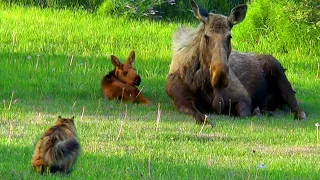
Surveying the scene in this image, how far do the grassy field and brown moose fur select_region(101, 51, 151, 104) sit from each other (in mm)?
221

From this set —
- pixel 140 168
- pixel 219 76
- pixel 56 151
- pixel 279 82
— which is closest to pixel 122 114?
pixel 219 76

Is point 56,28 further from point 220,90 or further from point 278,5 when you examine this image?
point 220,90

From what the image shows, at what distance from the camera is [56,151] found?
776 cm

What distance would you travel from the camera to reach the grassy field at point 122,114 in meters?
9.30

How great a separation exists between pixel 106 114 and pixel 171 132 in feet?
6.50

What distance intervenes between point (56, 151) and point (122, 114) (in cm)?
565

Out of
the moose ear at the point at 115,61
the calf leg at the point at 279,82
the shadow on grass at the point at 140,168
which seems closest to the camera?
the shadow on grass at the point at 140,168

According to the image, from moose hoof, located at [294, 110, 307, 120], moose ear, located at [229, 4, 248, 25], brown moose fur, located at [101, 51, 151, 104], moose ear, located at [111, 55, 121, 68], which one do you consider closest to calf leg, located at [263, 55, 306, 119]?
moose hoof, located at [294, 110, 307, 120]

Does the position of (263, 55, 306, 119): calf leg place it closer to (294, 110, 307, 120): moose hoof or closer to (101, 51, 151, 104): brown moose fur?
(294, 110, 307, 120): moose hoof

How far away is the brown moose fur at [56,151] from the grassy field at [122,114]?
0.11m

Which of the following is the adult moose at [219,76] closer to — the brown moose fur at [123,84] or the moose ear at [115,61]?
the brown moose fur at [123,84]

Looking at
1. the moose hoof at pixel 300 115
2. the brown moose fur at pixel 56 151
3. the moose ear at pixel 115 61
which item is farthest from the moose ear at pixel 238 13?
the brown moose fur at pixel 56 151

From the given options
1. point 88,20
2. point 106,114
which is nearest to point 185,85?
point 106,114

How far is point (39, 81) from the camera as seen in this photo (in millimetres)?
15742
